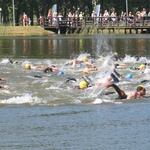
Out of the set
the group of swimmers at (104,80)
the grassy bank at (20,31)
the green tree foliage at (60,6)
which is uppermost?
the group of swimmers at (104,80)

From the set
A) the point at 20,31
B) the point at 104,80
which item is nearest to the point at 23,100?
the point at 104,80

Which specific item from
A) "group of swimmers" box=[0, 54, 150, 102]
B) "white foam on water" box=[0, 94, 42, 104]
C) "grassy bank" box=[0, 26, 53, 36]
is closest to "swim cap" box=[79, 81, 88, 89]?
"group of swimmers" box=[0, 54, 150, 102]

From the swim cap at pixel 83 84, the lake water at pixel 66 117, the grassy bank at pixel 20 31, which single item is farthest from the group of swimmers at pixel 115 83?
the grassy bank at pixel 20 31

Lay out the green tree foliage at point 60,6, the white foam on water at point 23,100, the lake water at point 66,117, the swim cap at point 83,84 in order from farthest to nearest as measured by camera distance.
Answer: the green tree foliage at point 60,6
the swim cap at point 83,84
the white foam on water at point 23,100
the lake water at point 66,117

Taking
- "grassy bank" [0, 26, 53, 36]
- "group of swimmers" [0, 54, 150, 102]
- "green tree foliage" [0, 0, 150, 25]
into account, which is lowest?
"grassy bank" [0, 26, 53, 36]

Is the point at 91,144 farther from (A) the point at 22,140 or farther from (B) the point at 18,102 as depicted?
(B) the point at 18,102

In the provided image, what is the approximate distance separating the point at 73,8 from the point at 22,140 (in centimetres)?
9102

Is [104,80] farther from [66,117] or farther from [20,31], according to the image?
[20,31]

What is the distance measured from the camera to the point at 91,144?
14.9 m

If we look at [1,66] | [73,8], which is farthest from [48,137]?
[73,8]

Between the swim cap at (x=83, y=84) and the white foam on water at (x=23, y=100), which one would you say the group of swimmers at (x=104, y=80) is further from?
the white foam on water at (x=23, y=100)

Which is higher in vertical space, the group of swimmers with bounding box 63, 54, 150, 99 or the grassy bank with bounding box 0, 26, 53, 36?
the group of swimmers with bounding box 63, 54, 150, 99

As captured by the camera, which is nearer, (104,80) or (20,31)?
(104,80)

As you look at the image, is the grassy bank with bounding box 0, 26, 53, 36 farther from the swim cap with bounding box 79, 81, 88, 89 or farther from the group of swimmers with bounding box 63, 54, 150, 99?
the swim cap with bounding box 79, 81, 88, 89
